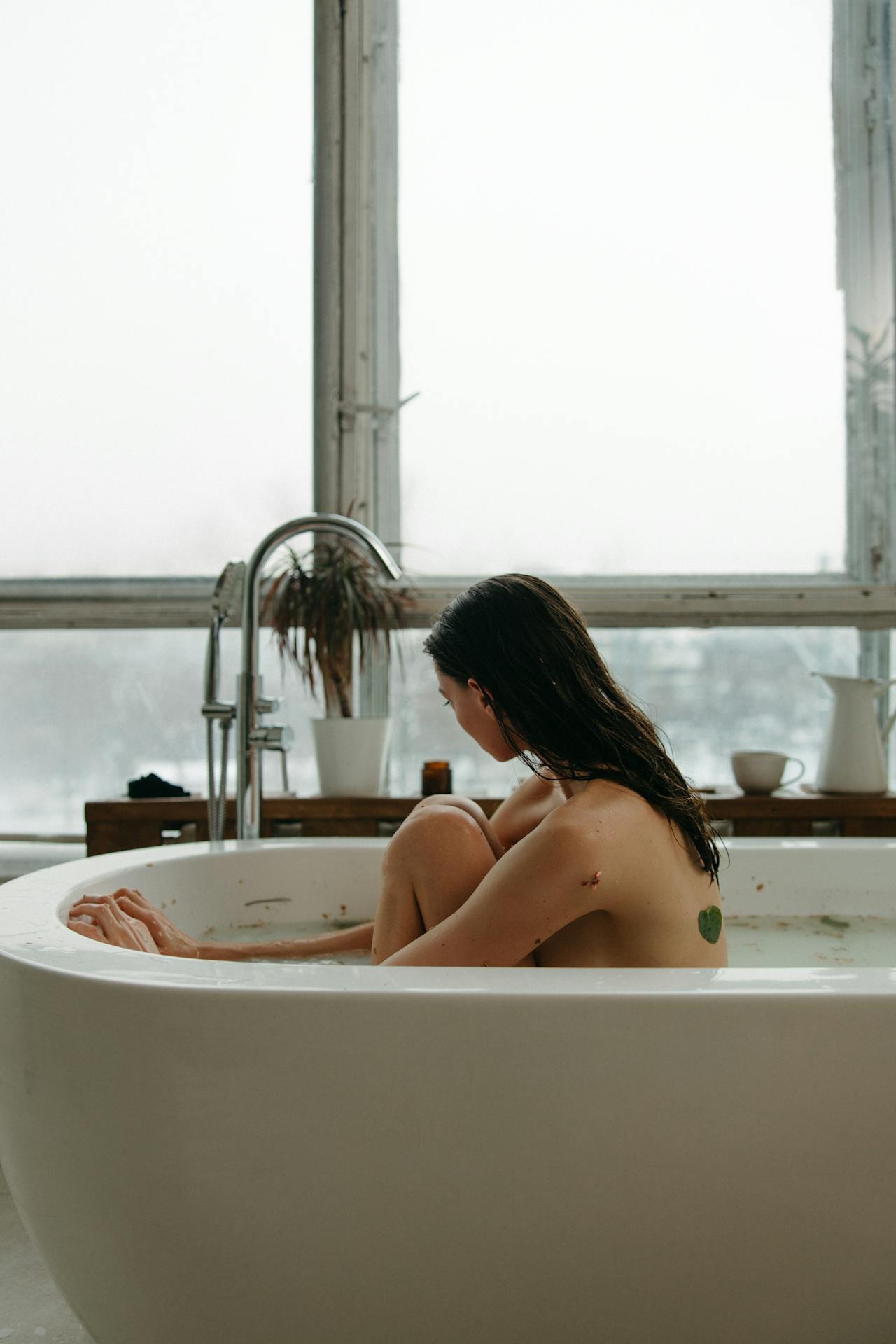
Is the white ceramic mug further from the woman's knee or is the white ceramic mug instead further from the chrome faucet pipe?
the woman's knee

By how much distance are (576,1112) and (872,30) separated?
2734 millimetres

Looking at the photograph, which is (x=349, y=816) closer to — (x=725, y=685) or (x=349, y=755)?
(x=349, y=755)

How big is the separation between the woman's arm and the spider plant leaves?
27.2 inches

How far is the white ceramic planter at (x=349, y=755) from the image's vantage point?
7.41 ft

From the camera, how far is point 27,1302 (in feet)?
Result: 4.15

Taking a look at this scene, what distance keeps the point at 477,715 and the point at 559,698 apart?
0.11 meters

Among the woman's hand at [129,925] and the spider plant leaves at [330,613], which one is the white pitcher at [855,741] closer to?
the spider plant leaves at [330,613]

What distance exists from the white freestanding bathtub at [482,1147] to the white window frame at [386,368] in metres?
1.71

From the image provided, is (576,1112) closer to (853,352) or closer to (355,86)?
A: (853,352)

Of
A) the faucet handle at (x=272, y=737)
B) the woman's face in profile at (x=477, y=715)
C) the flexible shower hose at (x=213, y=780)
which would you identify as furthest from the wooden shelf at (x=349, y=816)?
the woman's face in profile at (x=477, y=715)

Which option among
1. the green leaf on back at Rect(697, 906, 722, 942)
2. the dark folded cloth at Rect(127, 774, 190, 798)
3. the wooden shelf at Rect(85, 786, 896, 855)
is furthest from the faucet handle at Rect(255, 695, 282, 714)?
the green leaf on back at Rect(697, 906, 722, 942)

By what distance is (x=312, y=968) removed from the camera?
0.93 m

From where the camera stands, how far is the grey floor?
3.92 feet

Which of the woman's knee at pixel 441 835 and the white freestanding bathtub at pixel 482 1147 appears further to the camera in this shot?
the woman's knee at pixel 441 835
